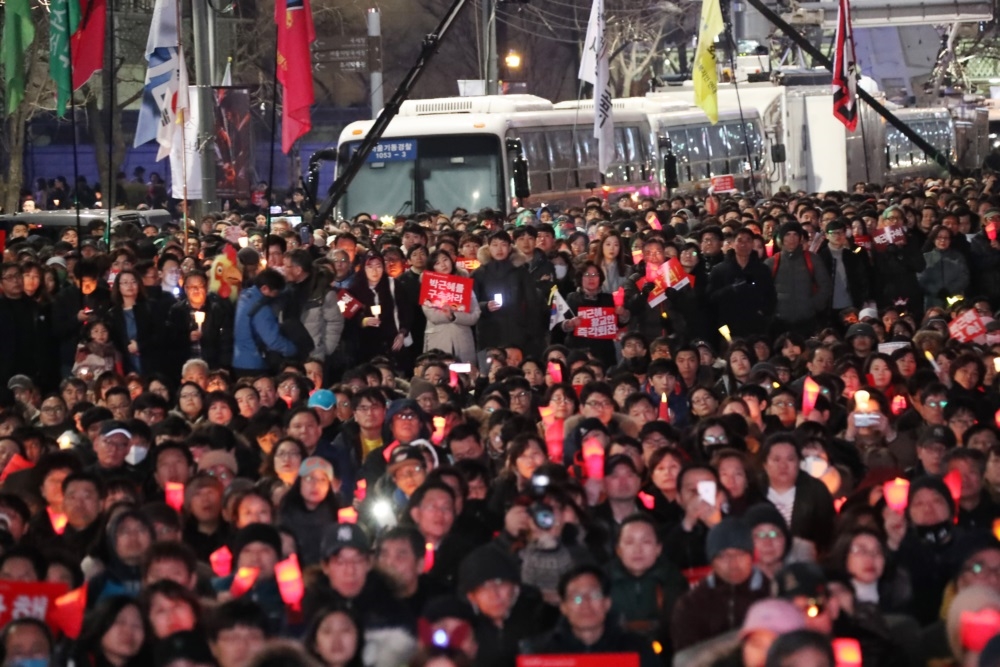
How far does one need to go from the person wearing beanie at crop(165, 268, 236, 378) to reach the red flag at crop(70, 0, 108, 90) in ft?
11.8

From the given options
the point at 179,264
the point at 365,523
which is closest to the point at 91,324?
the point at 179,264

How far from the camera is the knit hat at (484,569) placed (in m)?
7.77

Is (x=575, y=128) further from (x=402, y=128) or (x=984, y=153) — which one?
(x=984, y=153)

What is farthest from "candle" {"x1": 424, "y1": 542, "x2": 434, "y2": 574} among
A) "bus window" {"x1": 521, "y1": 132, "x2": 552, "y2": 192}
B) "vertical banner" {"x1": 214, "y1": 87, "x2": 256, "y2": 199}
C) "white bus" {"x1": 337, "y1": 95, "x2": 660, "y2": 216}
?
"bus window" {"x1": 521, "y1": 132, "x2": 552, "y2": 192}

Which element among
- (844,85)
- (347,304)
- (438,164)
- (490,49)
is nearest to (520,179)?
(438,164)

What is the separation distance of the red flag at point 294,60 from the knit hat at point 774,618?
11893mm

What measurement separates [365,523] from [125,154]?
3978 cm

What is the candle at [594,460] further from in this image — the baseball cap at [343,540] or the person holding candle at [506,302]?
the person holding candle at [506,302]

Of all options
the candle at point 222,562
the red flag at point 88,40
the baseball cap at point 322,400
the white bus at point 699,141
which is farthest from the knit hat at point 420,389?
the white bus at point 699,141

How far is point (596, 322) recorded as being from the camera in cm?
1548

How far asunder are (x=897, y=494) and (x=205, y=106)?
15.0 metres

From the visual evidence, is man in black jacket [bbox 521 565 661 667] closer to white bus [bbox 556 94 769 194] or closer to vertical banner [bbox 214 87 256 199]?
vertical banner [bbox 214 87 256 199]

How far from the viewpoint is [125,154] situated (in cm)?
4828

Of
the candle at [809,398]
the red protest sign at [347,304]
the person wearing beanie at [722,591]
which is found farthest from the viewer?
the red protest sign at [347,304]
